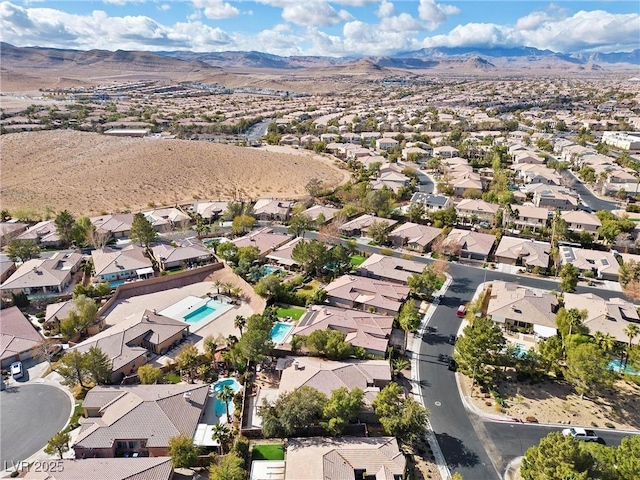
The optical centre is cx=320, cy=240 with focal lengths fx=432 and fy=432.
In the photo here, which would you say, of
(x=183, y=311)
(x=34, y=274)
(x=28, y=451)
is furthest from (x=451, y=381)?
(x=34, y=274)

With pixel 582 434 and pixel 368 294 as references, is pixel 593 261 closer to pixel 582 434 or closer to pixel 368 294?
pixel 368 294

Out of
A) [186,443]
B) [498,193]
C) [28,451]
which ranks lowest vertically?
[28,451]

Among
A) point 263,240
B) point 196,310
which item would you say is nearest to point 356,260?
point 263,240

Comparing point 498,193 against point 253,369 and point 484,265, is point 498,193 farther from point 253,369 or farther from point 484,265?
point 253,369

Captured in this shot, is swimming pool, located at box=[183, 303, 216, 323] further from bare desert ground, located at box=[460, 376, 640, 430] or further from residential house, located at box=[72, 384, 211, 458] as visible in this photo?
bare desert ground, located at box=[460, 376, 640, 430]

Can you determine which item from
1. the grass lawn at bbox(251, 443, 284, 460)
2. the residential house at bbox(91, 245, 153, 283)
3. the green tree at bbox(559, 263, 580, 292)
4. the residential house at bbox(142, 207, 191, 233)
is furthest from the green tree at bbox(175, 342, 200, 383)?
the green tree at bbox(559, 263, 580, 292)
